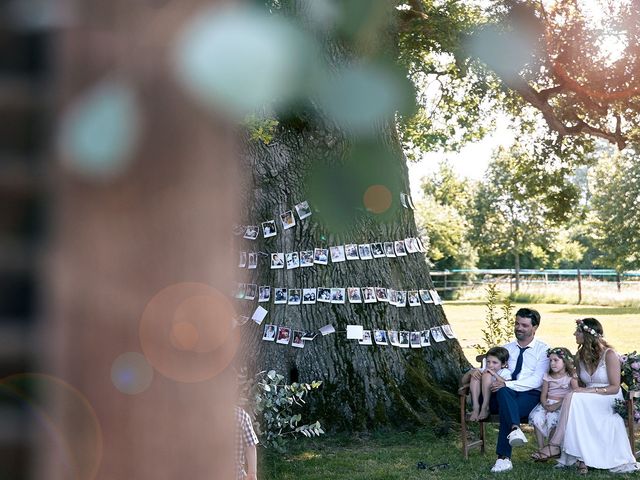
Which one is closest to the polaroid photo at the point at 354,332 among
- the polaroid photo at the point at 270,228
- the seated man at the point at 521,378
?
the polaroid photo at the point at 270,228

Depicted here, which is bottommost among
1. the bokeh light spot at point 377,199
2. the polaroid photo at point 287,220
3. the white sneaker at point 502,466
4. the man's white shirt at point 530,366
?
the white sneaker at point 502,466

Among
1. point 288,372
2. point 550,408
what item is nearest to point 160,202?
point 550,408

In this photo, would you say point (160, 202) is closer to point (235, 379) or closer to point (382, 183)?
point (235, 379)

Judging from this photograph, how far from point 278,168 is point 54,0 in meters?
8.25

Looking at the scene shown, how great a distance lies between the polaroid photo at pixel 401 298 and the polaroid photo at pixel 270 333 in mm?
1447

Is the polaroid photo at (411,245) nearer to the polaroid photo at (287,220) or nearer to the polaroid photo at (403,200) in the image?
the polaroid photo at (403,200)

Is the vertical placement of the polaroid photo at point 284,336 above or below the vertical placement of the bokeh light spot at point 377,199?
below

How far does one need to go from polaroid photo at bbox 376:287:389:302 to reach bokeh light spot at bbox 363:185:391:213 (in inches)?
35.1

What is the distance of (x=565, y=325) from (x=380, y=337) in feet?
49.8

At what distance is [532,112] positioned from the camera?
52.9ft

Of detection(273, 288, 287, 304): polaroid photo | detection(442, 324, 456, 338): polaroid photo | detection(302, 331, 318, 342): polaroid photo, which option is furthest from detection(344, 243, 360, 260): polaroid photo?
detection(442, 324, 456, 338): polaroid photo

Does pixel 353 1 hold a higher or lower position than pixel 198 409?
higher

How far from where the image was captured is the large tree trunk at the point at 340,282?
27.6 feet

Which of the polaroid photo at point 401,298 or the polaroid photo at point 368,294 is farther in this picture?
the polaroid photo at point 401,298
